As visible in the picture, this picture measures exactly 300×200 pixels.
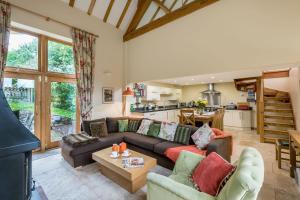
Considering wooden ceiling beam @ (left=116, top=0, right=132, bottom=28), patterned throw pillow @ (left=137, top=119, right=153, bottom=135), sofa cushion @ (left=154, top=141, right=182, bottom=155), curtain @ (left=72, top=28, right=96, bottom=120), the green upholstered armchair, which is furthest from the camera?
wooden ceiling beam @ (left=116, top=0, right=132, bottom=28)

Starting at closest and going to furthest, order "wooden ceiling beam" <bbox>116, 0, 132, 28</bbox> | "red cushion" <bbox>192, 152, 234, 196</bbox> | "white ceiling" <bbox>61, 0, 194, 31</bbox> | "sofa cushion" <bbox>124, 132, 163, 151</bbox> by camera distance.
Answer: "red cushion" <bbox>192, 152, 234, 196</bbox> → "sofa cushion" <bbox>124, 132, 163, 151</bbox> → "white ceiling" <bbox>61, 0, 194, 31</bbox> → "wooden ceiling beam" <bbox>116, 0, 132, 28</bbox>

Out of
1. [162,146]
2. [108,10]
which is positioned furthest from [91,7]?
[162,146]

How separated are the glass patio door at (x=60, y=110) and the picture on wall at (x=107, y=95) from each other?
866 millimetres

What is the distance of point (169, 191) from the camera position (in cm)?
133

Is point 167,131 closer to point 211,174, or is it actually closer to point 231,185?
point 211,174

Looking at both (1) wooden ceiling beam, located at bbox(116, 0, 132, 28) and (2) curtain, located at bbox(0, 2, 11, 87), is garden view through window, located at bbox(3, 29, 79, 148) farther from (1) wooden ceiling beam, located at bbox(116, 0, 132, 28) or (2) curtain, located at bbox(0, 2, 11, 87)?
(1) wooden ceiling beam, located at bbox(116, 0, 132, 28)

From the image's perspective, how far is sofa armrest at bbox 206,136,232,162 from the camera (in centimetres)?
248

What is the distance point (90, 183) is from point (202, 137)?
2.13 metres

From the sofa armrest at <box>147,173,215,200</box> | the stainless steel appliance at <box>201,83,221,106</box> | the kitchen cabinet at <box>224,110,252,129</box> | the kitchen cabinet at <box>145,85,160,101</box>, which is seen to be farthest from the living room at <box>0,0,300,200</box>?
the stainless steel appliance at <box>201,83,221,106</box>

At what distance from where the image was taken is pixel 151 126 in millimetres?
3828

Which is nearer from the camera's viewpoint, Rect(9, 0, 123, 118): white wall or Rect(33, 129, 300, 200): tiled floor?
Rect(33, 129, 300, 200): tiled floor

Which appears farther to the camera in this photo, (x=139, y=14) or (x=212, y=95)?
(x=212, y=95)

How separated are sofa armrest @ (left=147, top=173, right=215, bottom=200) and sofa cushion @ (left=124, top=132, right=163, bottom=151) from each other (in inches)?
66.9

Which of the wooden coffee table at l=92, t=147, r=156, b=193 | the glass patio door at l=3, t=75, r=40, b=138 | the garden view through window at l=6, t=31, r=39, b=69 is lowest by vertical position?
the wooden coffee table at l=92, t=147, r=156, b=193
